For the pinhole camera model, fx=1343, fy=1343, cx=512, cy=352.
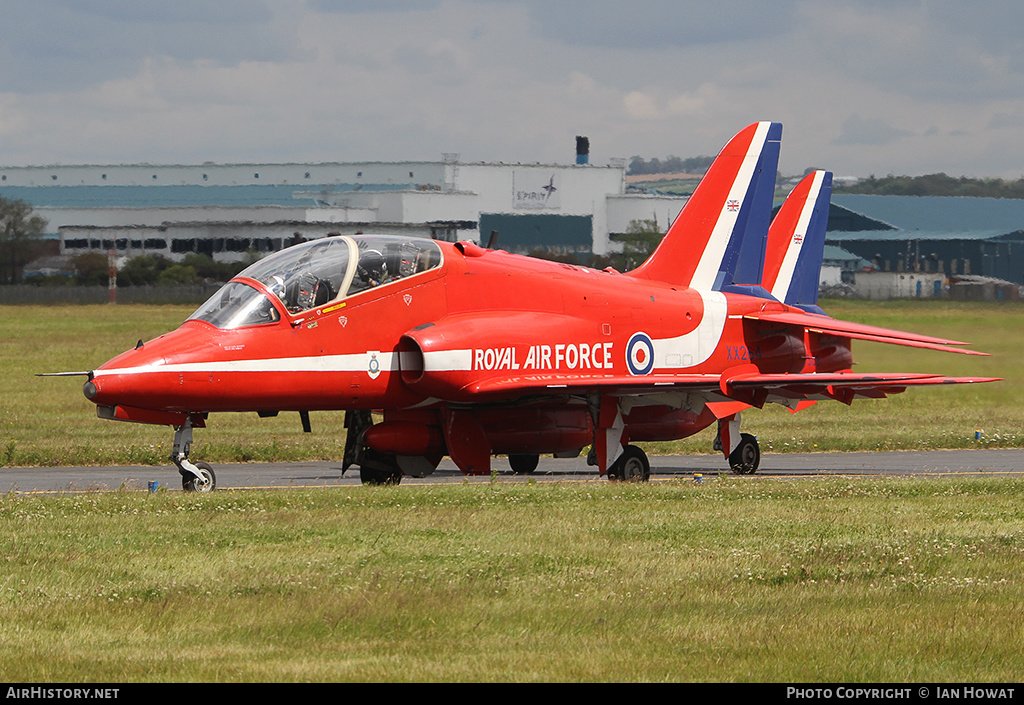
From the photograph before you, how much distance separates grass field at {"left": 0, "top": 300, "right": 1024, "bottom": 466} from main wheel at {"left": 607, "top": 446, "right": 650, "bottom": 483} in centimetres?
679

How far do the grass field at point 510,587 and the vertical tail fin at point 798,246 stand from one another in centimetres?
1225

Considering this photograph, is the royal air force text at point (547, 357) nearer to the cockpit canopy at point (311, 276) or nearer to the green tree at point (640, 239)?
the cockpit canopy at point (311, 276)

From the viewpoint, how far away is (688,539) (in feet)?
39.3

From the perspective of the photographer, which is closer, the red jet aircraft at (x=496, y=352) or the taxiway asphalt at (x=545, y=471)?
the red jet aircraft at (x=496, y=352)

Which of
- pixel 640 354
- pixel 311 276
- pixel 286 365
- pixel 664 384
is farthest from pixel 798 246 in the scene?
pixel 286 365

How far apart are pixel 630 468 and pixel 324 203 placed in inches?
3946

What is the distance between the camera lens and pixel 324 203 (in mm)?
116062

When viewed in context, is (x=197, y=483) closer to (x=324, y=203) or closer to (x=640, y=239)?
(x=640, y=239)

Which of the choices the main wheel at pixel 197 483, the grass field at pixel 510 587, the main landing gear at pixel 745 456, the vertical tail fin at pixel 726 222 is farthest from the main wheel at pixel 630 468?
the main wheel at pixel 197 483

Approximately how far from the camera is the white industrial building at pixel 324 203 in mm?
105312

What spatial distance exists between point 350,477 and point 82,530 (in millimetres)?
7992

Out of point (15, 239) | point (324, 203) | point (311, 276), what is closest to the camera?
point (311, 276)

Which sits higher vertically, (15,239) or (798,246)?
(15,239)

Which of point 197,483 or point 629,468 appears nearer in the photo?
point 197,483
